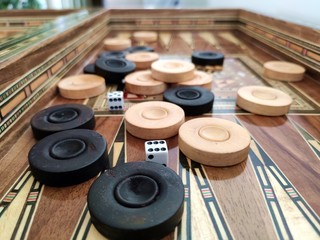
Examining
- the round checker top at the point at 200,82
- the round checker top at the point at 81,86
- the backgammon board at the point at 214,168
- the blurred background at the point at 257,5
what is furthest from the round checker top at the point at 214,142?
the blurred background at the point at 257,5

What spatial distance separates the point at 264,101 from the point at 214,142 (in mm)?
676

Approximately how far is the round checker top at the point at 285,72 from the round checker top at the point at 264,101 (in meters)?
0.46

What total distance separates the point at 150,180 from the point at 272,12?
11.0 feet

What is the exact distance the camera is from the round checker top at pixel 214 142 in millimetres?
1219

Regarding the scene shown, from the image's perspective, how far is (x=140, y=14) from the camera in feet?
14.2

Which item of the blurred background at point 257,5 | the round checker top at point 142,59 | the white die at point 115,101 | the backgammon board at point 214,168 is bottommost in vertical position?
the backgammon board at point 214,168

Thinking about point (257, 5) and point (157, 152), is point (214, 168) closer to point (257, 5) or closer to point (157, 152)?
point (157, 152)

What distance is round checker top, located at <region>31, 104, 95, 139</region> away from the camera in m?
1.40

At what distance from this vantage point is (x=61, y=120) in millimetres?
1489

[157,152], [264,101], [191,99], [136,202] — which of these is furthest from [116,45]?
[136,202]

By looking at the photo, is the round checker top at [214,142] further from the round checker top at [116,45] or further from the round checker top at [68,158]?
the round checker top at [116,45]

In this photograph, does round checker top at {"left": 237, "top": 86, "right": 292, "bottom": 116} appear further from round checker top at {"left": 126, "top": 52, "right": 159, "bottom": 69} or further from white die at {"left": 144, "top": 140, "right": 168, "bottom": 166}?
round checker top at {"left": 126, "top": 52, "right": 159, "bottom": 69}

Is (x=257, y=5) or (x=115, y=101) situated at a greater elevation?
(x=257, y=5)

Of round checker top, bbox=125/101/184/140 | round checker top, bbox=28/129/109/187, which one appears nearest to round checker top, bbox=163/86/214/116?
round checker top, bbox=125/101/184/140
